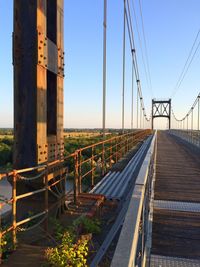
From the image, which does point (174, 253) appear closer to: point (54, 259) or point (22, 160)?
point (54, 259)

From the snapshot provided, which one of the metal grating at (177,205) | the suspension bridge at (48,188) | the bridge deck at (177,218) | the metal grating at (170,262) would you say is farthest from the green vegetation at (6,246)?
the metal grating at (177,205)

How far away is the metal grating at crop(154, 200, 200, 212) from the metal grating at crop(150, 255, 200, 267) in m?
2.55

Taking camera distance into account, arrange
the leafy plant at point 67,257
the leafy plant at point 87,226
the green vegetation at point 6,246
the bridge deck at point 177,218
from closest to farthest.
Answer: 1. the leafy plant at point 67,257
2. the green vegetation at point 6,246
3. the bridge deck at point 177,218
4. the leafy plant at point 87,226

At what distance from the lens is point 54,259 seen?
141 inches

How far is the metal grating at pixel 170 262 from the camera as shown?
415 centimetres

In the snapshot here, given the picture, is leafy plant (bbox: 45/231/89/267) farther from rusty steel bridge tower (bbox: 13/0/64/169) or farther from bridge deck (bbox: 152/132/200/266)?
rusty steel bridge tower (bbox: 13/0/64/169)

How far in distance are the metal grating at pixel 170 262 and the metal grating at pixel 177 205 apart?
8.36 ft

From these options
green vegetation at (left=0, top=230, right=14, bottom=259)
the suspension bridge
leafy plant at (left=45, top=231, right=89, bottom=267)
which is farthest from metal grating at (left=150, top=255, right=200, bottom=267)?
green vegetation at (left=0, top=230, right=14, bottom=259)

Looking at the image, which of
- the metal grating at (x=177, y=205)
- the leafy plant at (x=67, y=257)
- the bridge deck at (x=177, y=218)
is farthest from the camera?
the metal grating at (x=177, y=205)

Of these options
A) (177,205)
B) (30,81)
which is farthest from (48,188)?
(177,205)

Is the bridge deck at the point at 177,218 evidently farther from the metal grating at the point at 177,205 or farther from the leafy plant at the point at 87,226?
the leafy plant at the point at 87,226

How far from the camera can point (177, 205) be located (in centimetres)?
720

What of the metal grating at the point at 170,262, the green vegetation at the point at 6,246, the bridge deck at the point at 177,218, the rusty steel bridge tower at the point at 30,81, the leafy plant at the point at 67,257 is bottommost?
the metal grating at the point at 170,262

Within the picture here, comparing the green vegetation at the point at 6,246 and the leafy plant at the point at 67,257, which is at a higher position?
the leafy plant at the point at 67,257
